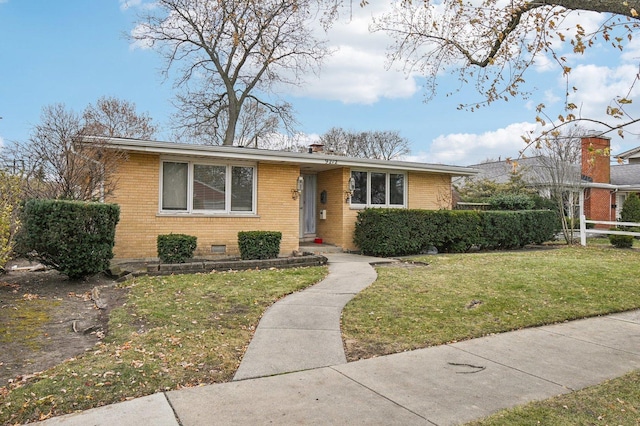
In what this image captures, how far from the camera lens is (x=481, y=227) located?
48.1 ft

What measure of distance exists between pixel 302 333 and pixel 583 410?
9.90ft

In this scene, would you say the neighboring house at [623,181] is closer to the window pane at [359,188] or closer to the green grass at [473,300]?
the green grass at [473,300]

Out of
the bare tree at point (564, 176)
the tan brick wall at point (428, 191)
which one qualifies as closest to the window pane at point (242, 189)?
the tan brick wall at point (428, 191)

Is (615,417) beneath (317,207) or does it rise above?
beneath

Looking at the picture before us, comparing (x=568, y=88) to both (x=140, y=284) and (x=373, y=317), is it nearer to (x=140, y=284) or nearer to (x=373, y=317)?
(x=373, y=317)

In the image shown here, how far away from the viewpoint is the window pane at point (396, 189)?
48.7ft

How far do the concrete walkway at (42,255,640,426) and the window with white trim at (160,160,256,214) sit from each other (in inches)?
270

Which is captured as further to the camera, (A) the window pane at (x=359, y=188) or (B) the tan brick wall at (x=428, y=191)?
(B) the tan brick wall at (x=428, y=191)

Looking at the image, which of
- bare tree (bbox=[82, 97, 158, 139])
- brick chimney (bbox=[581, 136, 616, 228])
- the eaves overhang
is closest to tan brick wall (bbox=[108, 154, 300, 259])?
the eaves overhang

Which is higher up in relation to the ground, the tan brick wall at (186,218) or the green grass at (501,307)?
the tan brick wall at (186,218)

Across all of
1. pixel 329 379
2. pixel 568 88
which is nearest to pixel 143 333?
pixel 329 379

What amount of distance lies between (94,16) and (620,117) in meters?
10.1

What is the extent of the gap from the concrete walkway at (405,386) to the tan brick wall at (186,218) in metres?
6.65

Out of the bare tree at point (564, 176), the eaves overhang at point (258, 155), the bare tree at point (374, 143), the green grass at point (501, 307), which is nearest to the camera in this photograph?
the green grass at point (501, 307)
